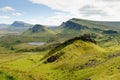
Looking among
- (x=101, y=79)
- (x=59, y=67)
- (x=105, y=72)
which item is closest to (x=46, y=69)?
(x=59, y=67)

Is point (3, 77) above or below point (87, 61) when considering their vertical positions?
above

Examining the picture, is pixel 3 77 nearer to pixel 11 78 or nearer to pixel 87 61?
pixel 11 78

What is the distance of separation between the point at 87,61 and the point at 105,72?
170 feet

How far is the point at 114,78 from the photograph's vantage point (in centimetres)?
9825

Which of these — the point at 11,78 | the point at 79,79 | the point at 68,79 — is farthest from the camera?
the point at 68,79

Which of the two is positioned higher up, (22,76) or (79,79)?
(22,76)

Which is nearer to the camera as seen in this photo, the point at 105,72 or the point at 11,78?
the point at 11,78

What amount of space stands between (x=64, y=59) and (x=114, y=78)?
3917 inches

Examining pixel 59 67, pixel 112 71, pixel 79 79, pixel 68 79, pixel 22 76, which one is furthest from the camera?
pixel 59 67

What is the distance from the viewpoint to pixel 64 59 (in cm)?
19588

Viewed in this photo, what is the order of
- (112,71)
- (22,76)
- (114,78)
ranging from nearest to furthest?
(22,76)
(114,78)
(112,71)

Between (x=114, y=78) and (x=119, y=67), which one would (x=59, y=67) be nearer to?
(x=119, y=67)

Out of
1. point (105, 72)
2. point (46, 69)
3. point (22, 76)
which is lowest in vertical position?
point (46, 69)

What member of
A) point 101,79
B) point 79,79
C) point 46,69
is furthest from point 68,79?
point 46,69
